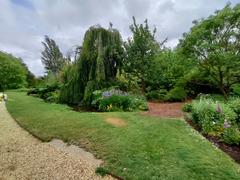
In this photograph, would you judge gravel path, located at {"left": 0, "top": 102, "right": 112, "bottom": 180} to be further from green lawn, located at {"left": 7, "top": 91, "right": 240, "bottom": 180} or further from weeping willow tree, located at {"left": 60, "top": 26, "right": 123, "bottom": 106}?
weeping willow tree, located at {"left": 60, "top": 26, "right": 123, "bottom": 106}

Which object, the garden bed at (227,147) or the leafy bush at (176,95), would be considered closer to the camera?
the garden bed at (227,147)

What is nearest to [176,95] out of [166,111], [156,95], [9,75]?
[156,95]

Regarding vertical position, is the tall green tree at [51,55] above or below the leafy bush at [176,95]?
above

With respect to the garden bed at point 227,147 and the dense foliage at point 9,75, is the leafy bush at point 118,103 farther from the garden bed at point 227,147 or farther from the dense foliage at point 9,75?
the dense foliage at point 9,75

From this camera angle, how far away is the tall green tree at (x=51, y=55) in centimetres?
3372

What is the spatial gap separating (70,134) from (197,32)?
6662 mm

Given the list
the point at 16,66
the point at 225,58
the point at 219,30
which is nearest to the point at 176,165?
the point at 225,58

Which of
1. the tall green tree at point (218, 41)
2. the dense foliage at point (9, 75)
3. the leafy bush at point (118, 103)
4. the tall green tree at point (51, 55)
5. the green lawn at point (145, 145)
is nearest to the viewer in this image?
the green lawn at point (145, 145)

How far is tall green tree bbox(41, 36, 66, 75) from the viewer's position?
111 feet

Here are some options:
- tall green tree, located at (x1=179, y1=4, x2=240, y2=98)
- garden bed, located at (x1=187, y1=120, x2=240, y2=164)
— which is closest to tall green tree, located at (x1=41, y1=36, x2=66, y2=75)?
tall green tree, located at (x1=179, y1=4, x2=240, y2=98)

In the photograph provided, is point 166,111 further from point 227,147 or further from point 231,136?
point 227,147

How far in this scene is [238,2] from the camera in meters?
8.29

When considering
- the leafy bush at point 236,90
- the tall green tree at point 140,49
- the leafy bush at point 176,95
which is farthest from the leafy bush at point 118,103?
the leafy bush at point 236,90

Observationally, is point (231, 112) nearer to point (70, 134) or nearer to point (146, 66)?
point (70, 134)
